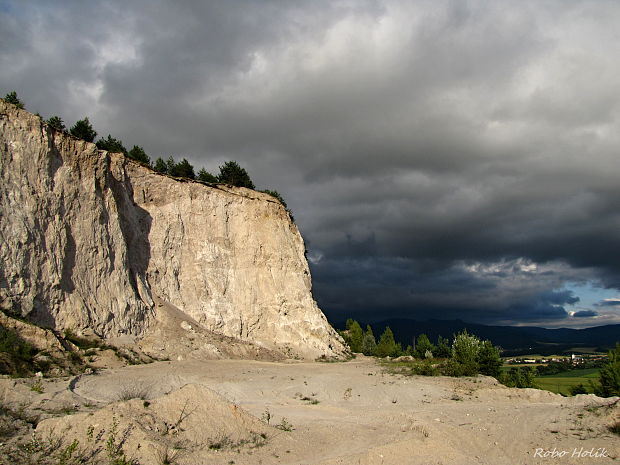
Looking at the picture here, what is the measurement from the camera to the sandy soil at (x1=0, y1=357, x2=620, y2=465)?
389 inches

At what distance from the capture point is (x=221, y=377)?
23.0 metres

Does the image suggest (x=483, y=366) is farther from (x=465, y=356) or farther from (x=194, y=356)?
(x=194, y=356)

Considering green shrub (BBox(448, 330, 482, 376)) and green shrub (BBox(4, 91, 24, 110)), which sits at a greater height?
green shrub (BBox(4, 91, 24, 110))

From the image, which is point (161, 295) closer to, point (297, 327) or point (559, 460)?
point (297, 327)

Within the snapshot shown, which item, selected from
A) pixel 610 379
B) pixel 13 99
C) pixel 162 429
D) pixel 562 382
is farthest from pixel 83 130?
pixel 562 382

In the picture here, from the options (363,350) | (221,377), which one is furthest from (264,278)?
(363,350)

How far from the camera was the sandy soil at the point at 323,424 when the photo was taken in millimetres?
9883

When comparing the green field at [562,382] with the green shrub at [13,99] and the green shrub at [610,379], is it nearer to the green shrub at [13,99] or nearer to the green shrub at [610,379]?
the green shrub at [610,379]

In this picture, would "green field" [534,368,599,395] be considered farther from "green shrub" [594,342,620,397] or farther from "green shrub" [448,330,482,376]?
"green shrub" [594,342,620,397]

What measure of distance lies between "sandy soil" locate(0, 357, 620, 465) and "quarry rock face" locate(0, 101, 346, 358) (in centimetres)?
914

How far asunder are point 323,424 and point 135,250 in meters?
25.7

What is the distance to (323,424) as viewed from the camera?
1392 centimetres

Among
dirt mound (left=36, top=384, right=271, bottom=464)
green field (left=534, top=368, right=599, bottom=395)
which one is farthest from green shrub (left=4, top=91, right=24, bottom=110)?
green field (left=534, top=368, right=599, bottom=395)

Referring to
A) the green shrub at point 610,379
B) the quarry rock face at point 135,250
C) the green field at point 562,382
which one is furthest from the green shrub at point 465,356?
the quarry rock face at point 135,250
